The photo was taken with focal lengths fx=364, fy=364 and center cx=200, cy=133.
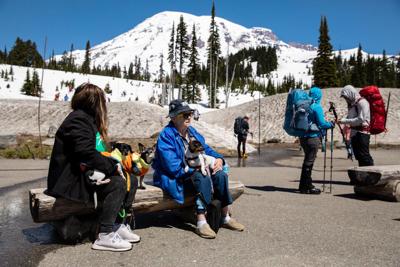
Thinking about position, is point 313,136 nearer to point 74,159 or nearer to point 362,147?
point 362,147

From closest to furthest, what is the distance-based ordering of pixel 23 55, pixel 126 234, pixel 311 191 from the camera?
pixel 126 234
pixel 311 191
pixel 23 55

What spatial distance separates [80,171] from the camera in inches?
148

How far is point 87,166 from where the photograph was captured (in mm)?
3699

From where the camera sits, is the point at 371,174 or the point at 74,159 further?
the point at 371,174

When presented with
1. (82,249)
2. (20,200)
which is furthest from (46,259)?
(20,200)

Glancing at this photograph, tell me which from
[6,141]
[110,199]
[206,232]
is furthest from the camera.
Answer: [6,141]

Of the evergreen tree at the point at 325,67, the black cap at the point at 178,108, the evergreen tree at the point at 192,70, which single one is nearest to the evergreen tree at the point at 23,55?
the evergreen tree at the point at 192,70

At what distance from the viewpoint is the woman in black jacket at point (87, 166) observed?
145 inches

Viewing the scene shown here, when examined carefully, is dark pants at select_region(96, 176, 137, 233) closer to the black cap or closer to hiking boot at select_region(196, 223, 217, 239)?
hiking boot at select_region(196, 223, 217, 239)

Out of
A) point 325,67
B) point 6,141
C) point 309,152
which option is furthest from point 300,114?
point 325,67

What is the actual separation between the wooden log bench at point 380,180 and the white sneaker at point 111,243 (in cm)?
448

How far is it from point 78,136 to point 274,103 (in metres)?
35.0

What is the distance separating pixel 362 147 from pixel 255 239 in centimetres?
428

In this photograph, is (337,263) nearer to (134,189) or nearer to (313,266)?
(313,266)
